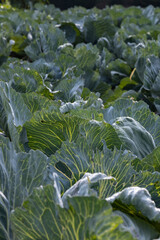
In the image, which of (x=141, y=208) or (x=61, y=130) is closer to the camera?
(x=141, y=208)

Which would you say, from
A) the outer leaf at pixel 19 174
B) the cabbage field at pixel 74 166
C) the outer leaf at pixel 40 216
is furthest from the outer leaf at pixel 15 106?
the outer leaf at pixel 40 216

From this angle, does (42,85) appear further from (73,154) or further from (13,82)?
(73,154)

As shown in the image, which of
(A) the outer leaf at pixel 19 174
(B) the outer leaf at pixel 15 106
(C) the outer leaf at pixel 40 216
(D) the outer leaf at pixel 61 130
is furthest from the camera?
(B) the outer leaf at pixel 15 106

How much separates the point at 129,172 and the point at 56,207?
0.32m

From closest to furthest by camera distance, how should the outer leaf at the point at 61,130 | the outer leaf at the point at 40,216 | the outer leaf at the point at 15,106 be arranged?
the outer leaf at the point at 40,216, the outer leaf at the point at 61,130, the outer leaf at the point at 15,106

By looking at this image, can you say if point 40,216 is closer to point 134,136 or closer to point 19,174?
point 19,174

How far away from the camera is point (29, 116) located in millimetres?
1369

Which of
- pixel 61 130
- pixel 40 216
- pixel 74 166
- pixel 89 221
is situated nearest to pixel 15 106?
pixel 61 130

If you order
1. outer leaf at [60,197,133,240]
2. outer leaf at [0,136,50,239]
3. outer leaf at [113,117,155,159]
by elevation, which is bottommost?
outer leaf at [113,117,155,159]

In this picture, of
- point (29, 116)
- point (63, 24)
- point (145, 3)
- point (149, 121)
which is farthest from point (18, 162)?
point (145, 3)

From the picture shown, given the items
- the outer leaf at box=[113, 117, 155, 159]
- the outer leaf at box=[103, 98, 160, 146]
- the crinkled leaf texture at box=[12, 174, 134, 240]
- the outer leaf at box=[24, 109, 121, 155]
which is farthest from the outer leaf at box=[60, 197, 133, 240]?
the outer leaf at box=[103, 98, 160, 146]

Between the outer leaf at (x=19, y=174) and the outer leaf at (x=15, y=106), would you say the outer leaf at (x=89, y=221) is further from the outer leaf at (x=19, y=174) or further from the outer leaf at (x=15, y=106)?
the outer leaf at (x=15, y=106)

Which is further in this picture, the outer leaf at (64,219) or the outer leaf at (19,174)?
the outer leaf at (19,174)

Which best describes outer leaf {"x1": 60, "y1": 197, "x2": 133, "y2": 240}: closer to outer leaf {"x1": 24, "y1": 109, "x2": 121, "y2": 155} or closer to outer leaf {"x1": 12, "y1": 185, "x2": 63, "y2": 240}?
outer leaf {"x1": 12, "y1": 185, "x2": 63, "y2": 240}
